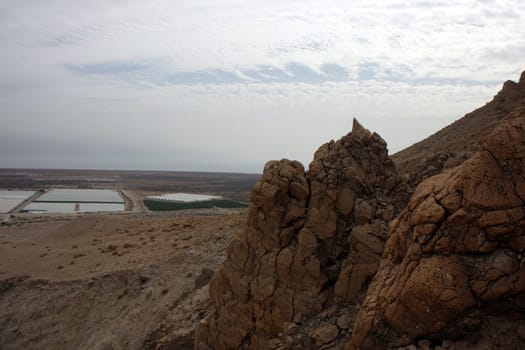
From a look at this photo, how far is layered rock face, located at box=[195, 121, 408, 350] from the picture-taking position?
32.4ft

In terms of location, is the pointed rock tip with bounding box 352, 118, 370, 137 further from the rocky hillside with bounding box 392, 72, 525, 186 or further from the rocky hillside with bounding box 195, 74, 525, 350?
the rocky hillside with bounding box 392, 72, 525, 186

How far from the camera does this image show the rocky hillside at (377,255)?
257 inches

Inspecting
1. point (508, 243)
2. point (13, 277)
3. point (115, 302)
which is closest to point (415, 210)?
point (508, 243)

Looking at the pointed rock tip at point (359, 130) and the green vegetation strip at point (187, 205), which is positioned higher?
the pointed rock tip at point (359, 130)

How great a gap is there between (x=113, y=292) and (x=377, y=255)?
1562 cm

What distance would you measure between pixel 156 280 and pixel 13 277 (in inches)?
387

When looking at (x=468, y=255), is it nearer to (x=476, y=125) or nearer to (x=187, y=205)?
(x=476, y=125)

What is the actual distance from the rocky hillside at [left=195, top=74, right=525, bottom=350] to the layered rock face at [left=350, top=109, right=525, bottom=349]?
0.02m

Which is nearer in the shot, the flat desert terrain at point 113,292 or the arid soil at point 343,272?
the arid soil at point 343,272

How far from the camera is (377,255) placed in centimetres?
965

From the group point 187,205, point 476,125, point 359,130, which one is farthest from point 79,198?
point 359,130

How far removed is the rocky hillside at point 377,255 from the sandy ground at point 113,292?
402 cm

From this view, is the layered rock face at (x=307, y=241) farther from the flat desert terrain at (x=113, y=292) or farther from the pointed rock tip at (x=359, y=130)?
the flat desert terrain at (x=113, y=292)

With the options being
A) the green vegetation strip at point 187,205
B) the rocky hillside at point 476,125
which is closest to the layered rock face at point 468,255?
the rocky hillside at point 476,125
